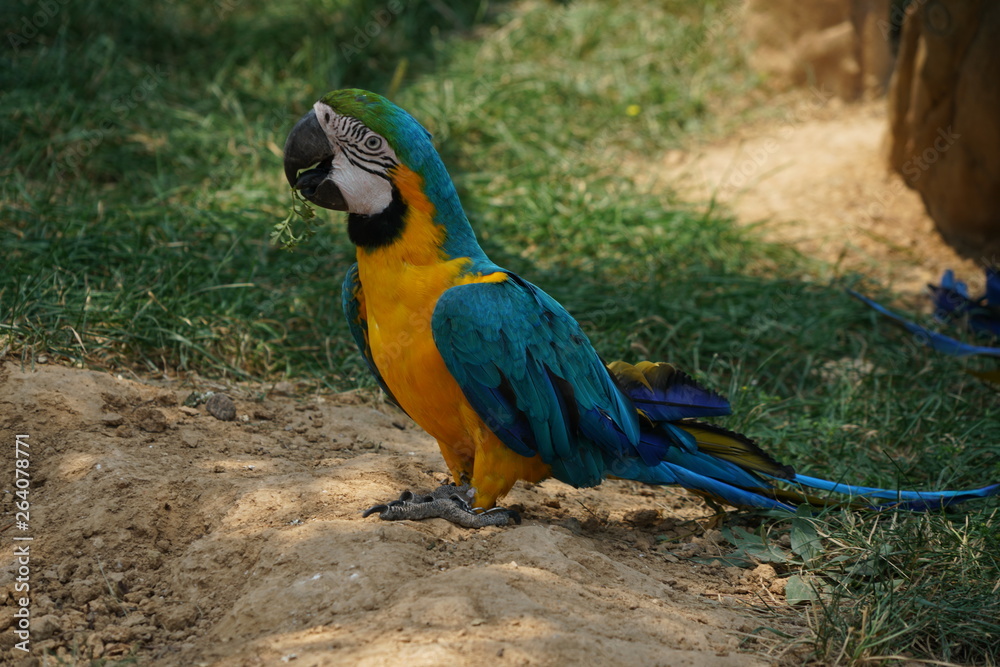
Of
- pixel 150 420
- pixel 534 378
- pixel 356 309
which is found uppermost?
pixel 356 309

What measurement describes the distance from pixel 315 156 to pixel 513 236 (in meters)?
2.83

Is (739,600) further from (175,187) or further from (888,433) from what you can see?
(175,187)

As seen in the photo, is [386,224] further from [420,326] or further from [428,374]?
[428,374]

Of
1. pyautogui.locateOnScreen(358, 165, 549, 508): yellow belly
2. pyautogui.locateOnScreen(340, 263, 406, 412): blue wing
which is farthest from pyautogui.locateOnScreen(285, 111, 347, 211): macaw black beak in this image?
pyautogui.locateOnScreen(340, 263, 406, 412): blue wing

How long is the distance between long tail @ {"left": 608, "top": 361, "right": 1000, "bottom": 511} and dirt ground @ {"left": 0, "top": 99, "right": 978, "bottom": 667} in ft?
0.79

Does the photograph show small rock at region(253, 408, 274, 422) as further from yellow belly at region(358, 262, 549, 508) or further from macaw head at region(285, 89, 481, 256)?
macaw head at region(285, 89, 481, 256)

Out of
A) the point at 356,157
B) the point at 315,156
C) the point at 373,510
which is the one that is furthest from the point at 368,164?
the point at 373,510

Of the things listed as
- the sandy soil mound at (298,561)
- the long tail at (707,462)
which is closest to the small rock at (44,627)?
the sandy soil mound at (298,561)

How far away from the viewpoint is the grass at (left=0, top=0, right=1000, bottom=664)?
332 centimetres

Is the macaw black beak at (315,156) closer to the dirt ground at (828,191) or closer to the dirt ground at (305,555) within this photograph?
the dirt ground at (305,555)

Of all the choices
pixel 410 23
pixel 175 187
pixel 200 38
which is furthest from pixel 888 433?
pixel 200 38

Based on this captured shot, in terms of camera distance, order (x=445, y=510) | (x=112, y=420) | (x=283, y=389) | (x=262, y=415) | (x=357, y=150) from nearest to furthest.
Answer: (x=357, y=150)
(x=445, y=510)
(x=112, y=420)
(x=262, y=415)
(x=283, y=389)

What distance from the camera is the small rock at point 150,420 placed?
3.10m

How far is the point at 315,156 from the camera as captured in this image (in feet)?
8.41
